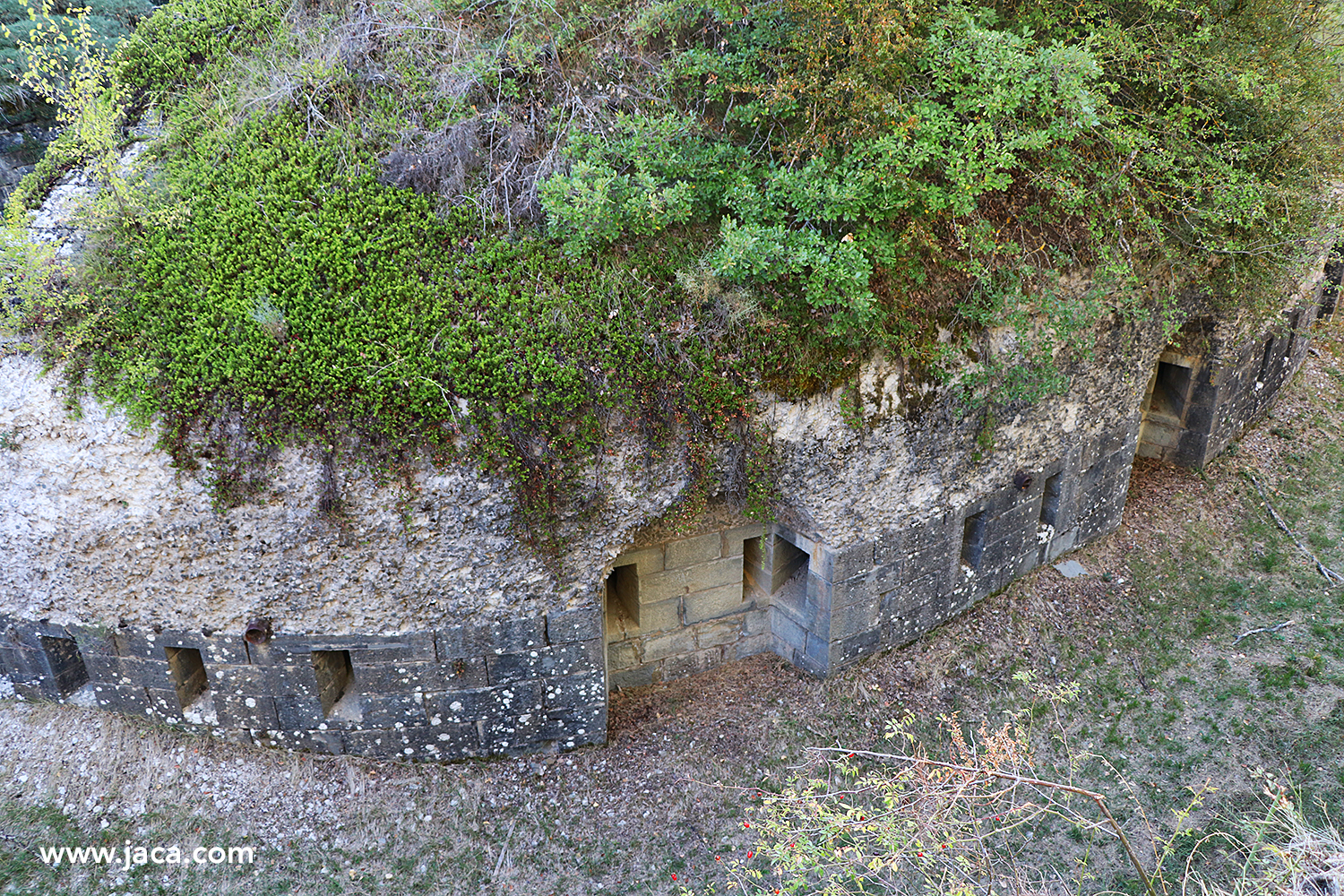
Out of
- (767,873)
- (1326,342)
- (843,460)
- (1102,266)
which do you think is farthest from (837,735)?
(1326,342)

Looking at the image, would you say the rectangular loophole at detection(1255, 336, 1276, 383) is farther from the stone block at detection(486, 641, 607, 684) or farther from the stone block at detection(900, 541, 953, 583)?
the stone block at detection(486, 641, 607, 684)

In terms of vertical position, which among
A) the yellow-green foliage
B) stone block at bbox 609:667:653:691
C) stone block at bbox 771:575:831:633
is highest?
the yellow-green foliage

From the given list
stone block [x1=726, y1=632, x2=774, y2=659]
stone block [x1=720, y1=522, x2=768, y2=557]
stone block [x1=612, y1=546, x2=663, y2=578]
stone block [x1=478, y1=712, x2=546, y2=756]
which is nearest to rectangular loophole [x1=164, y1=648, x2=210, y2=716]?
stone block [x1=478, y1=712, x2=546, y2=756]

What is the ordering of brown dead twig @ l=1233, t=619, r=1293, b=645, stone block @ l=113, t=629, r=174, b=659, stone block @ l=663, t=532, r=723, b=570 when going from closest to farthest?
stone block @ l=113, t=629, r=174, b=659, stone block @ l=663, t=532, r=723, b=570, brown dead twig @ l=1233, t=619, r=1293, b=645

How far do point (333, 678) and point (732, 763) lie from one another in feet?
9.05

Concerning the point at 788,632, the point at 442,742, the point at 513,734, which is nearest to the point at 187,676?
the point at 442,742

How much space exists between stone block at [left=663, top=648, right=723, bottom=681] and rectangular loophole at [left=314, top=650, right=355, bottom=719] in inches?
91.3

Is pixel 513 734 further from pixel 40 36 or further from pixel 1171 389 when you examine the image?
pixel 1171 389

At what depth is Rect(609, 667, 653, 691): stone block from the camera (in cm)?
643

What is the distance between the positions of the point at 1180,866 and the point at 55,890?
22.5ft

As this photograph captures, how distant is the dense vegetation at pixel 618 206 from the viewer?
179 inches

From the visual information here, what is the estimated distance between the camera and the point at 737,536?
628cm

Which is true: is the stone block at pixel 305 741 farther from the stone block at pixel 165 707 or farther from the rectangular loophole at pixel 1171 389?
the rectangular loophole at pixel 1171 389

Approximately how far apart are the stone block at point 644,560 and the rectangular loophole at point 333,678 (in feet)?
6.33
